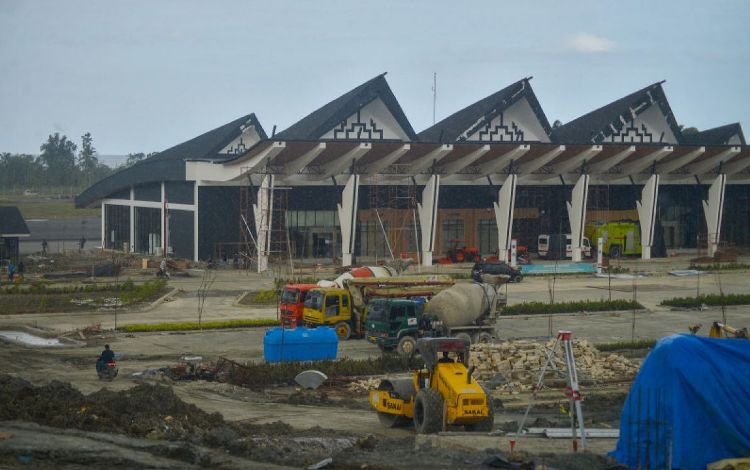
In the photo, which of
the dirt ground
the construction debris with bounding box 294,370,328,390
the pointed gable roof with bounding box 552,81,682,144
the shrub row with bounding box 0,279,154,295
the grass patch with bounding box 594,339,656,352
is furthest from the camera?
the pointed gable roof with bounding box 552,81,682,144

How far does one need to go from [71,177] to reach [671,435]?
174697 millimetres

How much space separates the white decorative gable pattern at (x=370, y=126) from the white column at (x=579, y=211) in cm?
1201

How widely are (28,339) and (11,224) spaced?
26.7 metres

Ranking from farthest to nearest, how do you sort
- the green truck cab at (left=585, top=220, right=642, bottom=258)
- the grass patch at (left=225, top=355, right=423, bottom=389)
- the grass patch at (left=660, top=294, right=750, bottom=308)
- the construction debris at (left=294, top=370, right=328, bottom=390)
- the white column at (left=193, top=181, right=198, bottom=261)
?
A: the green truck cab at (left=585, top=220, right=642, bottom=258)
the white column at (left=193, top=181, right=198, bottom=261)
the grass patch at (left=660, top=294, right=750, bottom=308)
the grass patch at (left=225, top=355, right=423, bottom=389)
the construction debris at (left=294, top=370, right=328, bottom=390)

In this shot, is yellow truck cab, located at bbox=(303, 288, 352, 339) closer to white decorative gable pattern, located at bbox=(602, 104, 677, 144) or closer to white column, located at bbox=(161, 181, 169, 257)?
white column, located at bbox=(161, 181, 169, 257)

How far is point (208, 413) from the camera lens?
22000 millimetres

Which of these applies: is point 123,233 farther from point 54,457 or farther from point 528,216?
point 54,457

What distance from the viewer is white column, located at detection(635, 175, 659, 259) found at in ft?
229

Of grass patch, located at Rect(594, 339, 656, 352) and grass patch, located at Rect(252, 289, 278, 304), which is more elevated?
grass patch, located at Rect(252, 289, 278, 304)

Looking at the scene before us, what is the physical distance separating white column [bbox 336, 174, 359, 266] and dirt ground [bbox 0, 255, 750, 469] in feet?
72.6

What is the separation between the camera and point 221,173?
61.7 m

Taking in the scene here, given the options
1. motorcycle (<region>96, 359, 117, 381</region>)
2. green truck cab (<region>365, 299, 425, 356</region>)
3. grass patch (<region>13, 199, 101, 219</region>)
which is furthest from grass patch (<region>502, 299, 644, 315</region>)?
grass patch (<region>13, 199, 101, 219</region>)

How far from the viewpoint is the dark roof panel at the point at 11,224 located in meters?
58.7

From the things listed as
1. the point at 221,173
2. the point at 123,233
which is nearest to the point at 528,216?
the point at 221,173
